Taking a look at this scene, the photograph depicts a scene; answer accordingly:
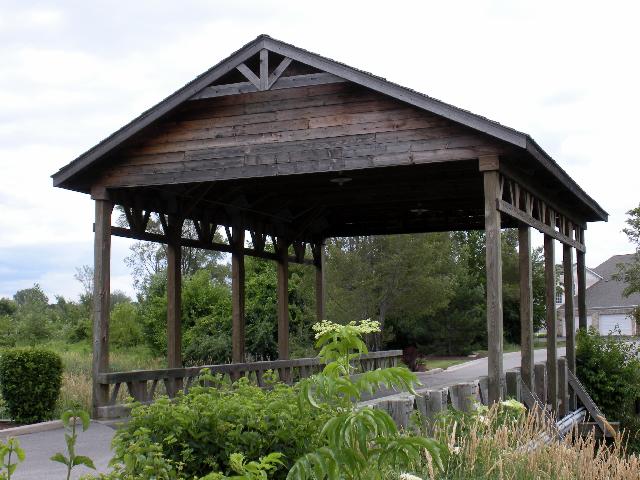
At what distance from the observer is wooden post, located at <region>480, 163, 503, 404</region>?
36.0 feet

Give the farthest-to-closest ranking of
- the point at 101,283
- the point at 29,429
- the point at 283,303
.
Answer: the point at 283,303 < the point at 101,283 < the point at 29,429

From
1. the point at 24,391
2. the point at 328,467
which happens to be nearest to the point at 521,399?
the point at 24,391

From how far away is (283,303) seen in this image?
1886cm

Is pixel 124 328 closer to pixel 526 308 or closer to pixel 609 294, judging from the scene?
pixel 526 308

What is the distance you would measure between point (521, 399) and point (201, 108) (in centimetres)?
663

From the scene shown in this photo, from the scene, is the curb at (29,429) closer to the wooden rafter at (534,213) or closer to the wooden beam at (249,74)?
the wooden beam at (249,74)

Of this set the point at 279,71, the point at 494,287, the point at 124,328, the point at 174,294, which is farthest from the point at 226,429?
the point at 124,328

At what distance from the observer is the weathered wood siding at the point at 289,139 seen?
11.6m

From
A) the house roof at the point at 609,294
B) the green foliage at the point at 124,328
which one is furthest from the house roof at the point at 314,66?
the house roof at the point at 609,294

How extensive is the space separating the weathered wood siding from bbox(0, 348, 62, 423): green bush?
9.91 feet

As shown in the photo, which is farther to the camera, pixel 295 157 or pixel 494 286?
pixel 295 157

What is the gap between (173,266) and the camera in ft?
51.1

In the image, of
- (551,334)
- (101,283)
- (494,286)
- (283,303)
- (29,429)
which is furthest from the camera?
(283,303)

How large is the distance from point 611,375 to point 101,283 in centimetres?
1084
